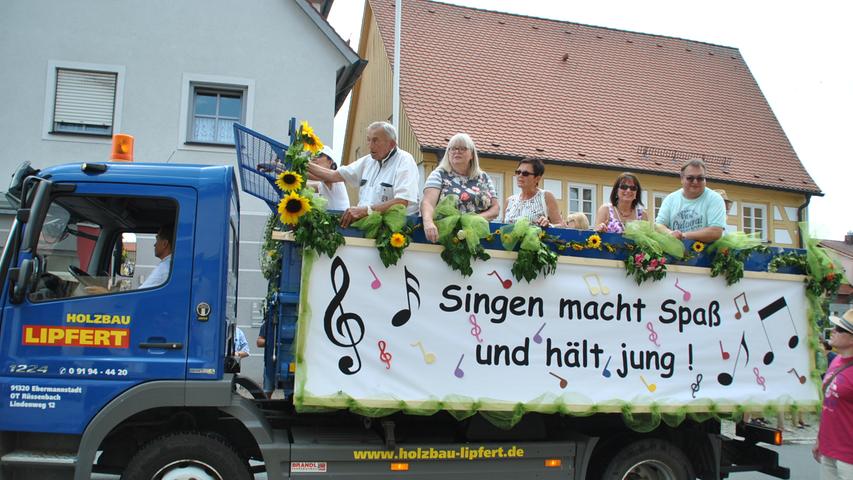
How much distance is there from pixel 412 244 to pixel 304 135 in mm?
1001

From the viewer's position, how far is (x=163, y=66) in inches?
449

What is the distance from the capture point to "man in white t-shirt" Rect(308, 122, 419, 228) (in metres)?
4.62

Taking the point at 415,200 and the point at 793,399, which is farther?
the point at 793,399

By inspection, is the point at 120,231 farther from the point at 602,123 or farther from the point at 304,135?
the point at 602,123

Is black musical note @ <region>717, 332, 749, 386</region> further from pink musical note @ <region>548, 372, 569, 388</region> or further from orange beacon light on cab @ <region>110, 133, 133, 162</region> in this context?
orange beacon light on cab @ <region>110, 133, 133, 162</region>

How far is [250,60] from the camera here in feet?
38.4

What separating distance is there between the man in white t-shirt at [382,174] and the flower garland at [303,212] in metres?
0.44

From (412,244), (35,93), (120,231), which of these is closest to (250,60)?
(35,93)

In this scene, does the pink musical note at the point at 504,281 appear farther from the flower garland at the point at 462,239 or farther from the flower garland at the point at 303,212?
the flower garland at the point at 303,212

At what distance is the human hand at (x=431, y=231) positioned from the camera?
4.21 metres

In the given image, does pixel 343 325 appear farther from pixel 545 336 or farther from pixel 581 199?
pixel 581 199

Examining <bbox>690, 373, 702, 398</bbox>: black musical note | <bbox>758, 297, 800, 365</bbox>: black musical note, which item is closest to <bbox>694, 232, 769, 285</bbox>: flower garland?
<bbox>758, 297, 800, 365</bbox>: black musical note

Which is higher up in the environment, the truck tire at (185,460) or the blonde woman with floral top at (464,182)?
the blonde woman with floral top at (464,182)

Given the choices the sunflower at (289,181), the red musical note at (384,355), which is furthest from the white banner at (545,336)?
the sunflower at (289,181)
